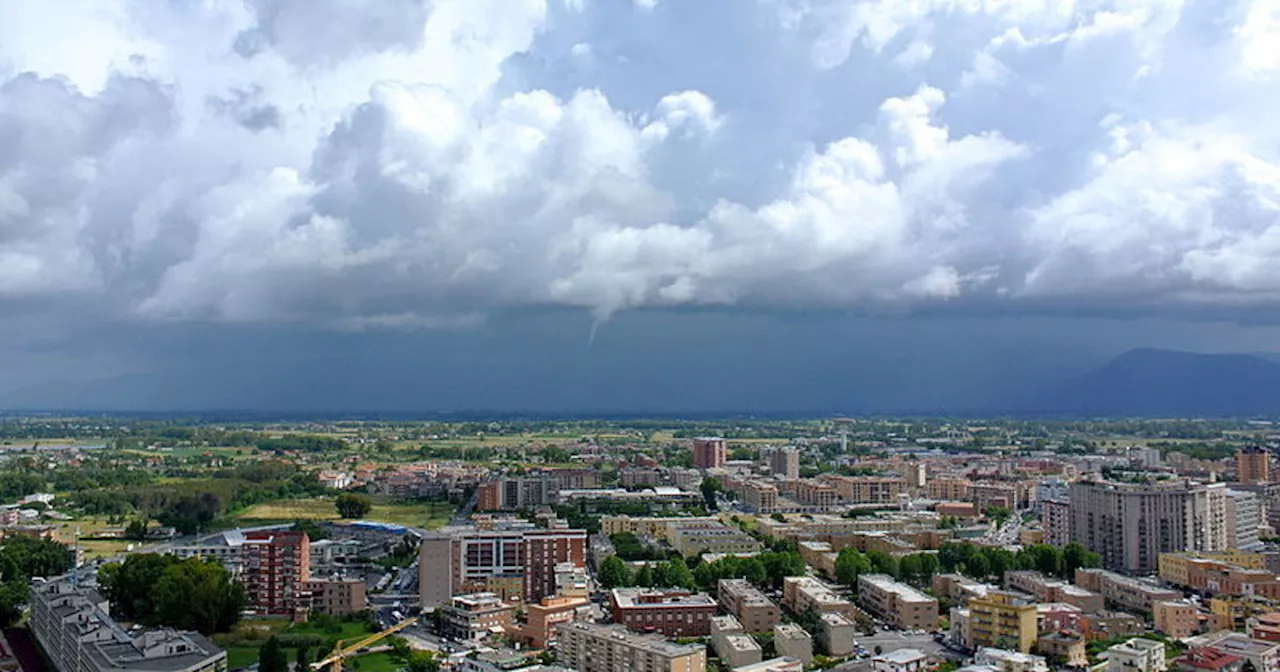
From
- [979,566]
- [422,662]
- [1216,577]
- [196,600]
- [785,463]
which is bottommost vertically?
[422,662]

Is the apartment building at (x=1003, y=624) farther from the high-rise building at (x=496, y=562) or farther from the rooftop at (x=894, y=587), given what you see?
the high-rise building at (x=496, y=562)

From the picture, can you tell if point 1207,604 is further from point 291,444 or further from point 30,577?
point 291,444

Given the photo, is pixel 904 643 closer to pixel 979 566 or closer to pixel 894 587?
pixel 894 587

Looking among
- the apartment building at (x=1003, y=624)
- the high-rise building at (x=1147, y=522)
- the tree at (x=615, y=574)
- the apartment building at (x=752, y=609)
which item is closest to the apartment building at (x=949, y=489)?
the high-rise building at (x=1147, y=522)

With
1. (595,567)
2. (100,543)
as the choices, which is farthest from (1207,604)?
(100,543)

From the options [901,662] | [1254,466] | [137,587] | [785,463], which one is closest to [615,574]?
[901,662]

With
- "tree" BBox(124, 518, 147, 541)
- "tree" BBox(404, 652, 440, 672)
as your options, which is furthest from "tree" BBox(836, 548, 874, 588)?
"tree" BBox(124, 518, 147, 541)
